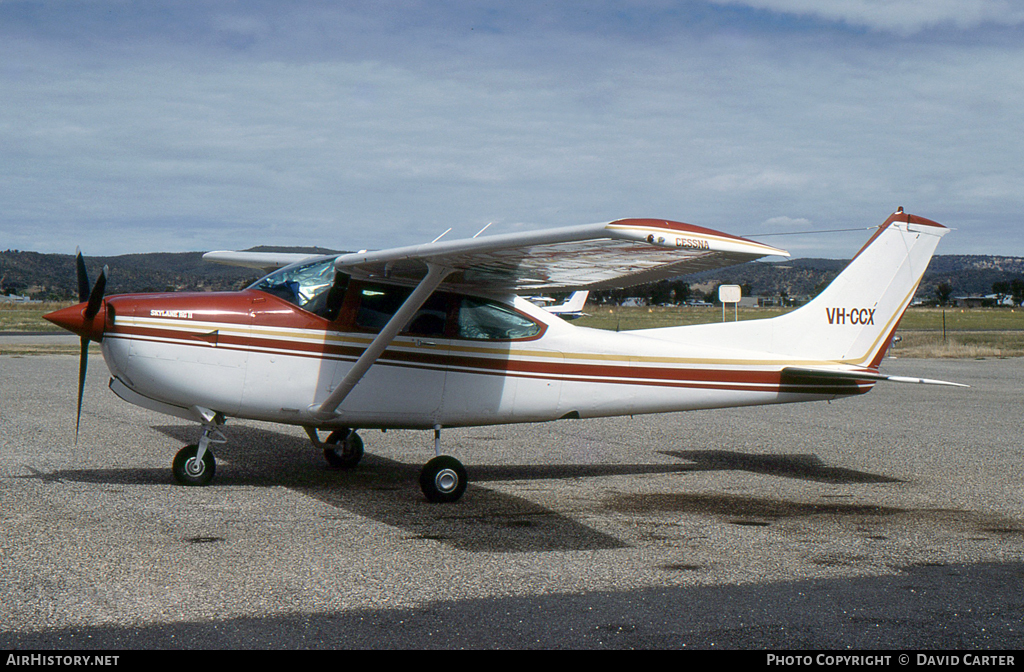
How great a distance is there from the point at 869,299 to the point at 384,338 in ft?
17.8

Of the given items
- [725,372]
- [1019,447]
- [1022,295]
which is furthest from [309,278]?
[1022,295]

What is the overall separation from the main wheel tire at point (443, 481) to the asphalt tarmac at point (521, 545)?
20 cm

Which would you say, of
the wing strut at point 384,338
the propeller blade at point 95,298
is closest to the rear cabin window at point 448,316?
the wing strut at point 384,338

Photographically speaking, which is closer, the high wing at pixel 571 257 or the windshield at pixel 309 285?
→ the high wing at pixel 571 257

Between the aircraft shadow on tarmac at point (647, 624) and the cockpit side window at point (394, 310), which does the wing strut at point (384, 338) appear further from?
the aircraft shadow on tarmac at point (647, 624)

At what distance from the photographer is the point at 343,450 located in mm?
9109

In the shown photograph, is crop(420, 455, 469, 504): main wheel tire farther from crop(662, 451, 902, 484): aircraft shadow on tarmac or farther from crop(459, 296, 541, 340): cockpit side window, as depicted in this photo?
crop(662, 451, 902, 484): aircraft shadow on tarmac

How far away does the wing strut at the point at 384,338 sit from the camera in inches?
280

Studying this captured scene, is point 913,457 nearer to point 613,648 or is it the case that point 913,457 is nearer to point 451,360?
point 451,360

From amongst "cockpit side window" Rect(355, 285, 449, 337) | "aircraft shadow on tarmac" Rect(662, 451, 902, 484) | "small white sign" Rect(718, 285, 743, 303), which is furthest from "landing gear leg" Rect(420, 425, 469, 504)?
"small white sign" Rect(718, 285, 743, 303)

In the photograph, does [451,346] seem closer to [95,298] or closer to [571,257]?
[571,257]

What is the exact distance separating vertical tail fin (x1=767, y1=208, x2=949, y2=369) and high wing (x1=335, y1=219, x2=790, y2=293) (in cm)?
254

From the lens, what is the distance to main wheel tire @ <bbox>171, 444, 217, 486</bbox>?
25.2ft
